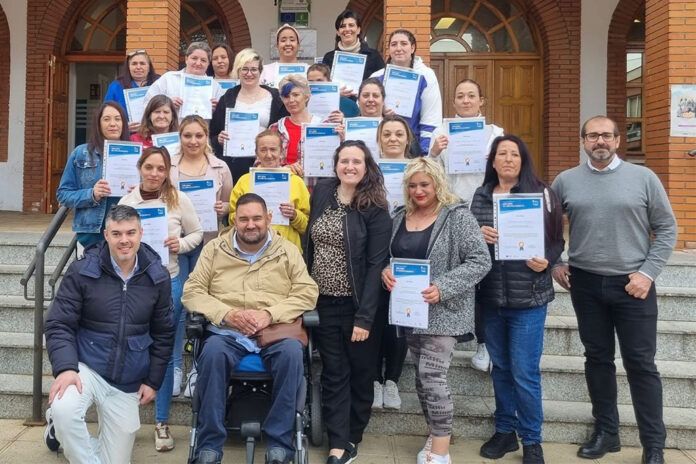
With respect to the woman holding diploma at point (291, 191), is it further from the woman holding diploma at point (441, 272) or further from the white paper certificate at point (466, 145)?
the white paper certificate at point (466, 145)

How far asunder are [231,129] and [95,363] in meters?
2.23

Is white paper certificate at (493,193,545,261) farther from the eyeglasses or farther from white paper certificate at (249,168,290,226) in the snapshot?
white paper certificate at (249,168,290,226)

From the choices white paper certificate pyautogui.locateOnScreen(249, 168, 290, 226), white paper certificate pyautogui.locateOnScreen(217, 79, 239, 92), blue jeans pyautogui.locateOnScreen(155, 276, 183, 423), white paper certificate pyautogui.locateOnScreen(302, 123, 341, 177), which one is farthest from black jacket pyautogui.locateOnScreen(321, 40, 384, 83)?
blue jeans pyautogui.locateOnScreen(155, 276, 183, 423)

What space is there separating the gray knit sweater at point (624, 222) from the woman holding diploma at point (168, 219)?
2.61m

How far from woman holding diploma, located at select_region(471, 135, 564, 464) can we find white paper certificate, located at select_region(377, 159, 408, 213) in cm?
59

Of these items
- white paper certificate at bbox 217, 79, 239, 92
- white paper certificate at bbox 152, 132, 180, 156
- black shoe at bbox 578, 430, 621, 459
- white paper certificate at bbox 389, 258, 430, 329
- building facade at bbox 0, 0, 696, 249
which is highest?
building facade at bbox 0, 0, 696, 249

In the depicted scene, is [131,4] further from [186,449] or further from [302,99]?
[186,449]

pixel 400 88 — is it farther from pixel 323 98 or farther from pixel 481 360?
pixel 481 360

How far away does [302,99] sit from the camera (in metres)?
4.88

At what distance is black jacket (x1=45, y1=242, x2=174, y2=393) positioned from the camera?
11.7ft

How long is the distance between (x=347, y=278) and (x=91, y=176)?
2059 millimetres

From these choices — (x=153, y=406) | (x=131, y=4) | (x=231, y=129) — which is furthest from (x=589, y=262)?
(x=131, y=4)

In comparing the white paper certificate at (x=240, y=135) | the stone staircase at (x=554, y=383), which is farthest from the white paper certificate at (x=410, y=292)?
the white paper certificate at (x=240, y=135)

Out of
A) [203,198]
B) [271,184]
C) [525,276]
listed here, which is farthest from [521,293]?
[203,198]
